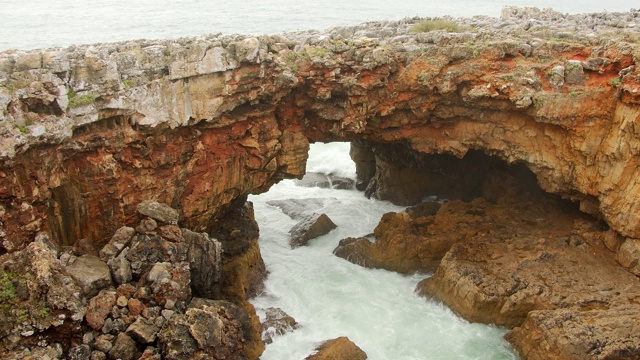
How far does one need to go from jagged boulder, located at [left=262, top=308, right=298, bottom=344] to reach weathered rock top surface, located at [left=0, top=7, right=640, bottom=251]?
11.3 ft

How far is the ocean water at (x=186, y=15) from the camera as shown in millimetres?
39688

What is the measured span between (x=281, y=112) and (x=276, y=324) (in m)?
6.53

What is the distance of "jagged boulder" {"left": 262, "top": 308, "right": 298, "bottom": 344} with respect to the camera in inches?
617

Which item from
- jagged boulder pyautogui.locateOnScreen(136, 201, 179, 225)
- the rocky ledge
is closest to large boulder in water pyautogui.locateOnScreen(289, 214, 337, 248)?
the rocky ledge

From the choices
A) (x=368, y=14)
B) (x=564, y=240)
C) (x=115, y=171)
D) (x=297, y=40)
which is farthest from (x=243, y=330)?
(x=368, y=14)

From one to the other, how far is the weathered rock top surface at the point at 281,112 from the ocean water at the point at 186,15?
67.8 feet

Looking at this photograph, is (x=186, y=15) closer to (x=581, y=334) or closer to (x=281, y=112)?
(x=281, y=112)

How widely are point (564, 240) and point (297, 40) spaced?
10672 mm

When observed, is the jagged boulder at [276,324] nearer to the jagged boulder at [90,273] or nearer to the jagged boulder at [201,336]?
the jagged boulder at [201,336]

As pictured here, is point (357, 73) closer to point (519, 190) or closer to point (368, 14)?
point (519, 190)

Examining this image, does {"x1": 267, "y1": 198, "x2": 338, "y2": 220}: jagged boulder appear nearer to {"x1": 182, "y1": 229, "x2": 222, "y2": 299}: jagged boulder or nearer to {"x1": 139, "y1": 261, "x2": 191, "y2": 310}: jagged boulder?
{"x1": 182, "y1": 229, "x2": 222, "y2": 299}: jagged boulder

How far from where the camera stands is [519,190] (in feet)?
65.7

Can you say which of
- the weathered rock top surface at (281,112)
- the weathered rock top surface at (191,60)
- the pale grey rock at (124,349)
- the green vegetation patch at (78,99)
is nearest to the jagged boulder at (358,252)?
the weathered rock top surface at (281,112)

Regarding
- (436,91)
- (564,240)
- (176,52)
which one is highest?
(176,52)
